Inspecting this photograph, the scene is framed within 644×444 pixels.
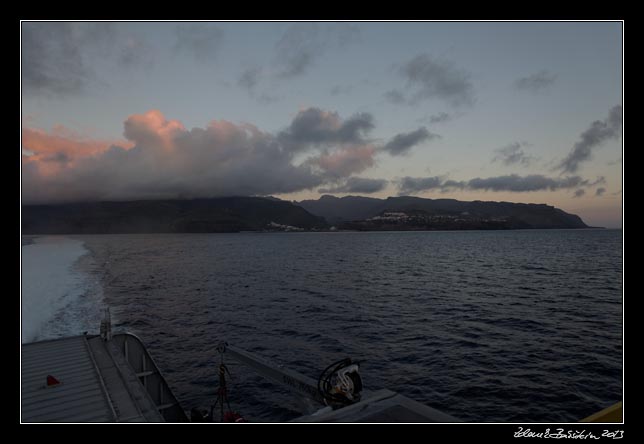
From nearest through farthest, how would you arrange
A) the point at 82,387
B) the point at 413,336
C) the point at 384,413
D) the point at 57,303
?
the point at 384,413, the point at 82,387, the point at 413,336, the point at 57,303

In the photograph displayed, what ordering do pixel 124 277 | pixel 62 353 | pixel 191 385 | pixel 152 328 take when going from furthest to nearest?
pixel 124 277, pixel 152 328, pixel 191 385, pixel 62 353

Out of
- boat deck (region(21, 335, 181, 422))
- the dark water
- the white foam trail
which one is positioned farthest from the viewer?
the white foam trail

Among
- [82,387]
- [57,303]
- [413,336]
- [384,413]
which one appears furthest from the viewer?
[57,303]

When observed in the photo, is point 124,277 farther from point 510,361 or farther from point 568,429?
point 568,429

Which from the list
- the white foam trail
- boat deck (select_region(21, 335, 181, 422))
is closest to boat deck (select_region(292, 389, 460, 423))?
boat deck (select_region(21, 335, 181, 422))

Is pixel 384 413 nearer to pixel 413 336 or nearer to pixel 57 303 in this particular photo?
pixel 413 336

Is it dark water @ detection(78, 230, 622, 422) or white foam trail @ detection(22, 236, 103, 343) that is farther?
white foam trail @ detection(22, 236, 103, 343)

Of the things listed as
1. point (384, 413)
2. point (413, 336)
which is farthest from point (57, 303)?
point (384, 413)

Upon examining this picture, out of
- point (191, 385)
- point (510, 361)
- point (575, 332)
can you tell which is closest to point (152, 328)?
point (191, 385)

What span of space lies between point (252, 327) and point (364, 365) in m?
14.0

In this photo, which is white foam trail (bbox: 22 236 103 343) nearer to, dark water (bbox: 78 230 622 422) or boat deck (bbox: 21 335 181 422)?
dark water (bbox: 78 230 622 422)

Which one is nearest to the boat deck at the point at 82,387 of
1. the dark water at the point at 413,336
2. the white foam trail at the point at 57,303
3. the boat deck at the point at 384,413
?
the dark water at the point at 413,336

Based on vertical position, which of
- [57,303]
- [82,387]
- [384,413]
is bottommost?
[57,303]

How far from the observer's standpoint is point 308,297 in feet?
161
